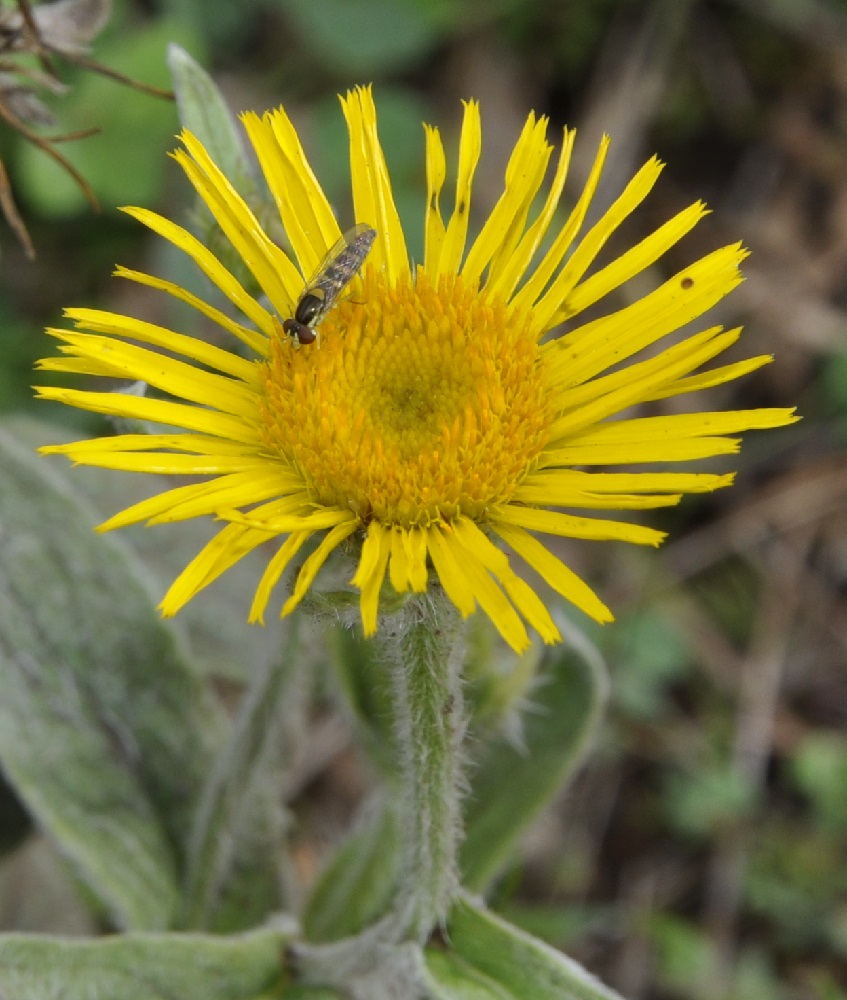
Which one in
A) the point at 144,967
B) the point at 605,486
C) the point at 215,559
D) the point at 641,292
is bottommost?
the point at 144,967

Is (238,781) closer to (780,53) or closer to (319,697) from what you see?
(319,697)

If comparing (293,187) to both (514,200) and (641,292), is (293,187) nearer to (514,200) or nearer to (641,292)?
(514,200)

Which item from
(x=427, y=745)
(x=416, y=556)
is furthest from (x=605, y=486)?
(x=427, y=745)

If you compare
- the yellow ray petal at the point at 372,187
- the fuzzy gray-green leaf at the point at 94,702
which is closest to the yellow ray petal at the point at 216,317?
the yellow ray petal at the point at 372,187

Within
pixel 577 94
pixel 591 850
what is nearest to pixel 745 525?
pixel 591 850

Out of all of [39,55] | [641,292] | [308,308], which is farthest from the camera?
[641,292]
